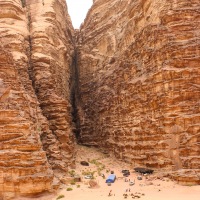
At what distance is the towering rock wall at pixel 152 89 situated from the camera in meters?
20.5

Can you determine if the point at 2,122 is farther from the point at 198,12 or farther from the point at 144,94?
the point at 198,12

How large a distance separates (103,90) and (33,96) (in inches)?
374

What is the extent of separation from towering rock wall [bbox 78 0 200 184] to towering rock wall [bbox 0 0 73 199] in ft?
16.1

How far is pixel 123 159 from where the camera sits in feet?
87.3

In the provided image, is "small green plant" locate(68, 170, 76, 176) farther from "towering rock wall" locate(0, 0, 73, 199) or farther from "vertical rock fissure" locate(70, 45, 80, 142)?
"vertical rock fissure" locate(70, 45, 80, 142)

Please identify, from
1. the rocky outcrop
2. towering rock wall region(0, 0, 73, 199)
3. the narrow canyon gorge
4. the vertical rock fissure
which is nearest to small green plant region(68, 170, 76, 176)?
the rocky outcrop

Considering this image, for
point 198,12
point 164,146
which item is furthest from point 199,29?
point 164,146

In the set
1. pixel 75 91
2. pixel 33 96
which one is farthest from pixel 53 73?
pixel 75 91

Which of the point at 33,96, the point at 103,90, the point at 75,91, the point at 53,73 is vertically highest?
the point at 53,73

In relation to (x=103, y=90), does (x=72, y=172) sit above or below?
below

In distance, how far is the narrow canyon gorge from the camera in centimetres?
1878

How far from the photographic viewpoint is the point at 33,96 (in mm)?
25156

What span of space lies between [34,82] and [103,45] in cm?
1093

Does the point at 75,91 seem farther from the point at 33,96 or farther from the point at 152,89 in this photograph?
the point at 152,89
